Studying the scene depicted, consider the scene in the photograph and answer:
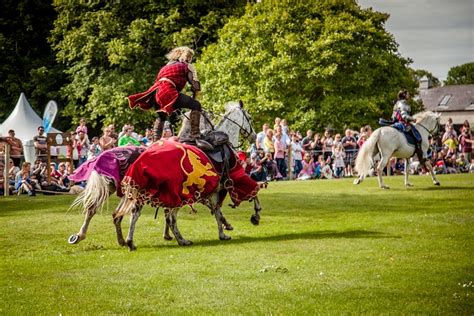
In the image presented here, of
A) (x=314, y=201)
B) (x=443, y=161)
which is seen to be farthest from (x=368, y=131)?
(x=314, y=201)

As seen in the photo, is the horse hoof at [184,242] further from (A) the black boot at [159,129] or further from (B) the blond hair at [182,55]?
(B) the blond hair at [182,55]

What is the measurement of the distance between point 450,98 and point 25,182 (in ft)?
277

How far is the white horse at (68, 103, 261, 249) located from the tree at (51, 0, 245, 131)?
30371 millimetres

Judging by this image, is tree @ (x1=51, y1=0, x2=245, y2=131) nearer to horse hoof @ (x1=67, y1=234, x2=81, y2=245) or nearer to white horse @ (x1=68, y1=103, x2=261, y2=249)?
white horse @ (x1=68, y1=103, x2=261, y2=249)

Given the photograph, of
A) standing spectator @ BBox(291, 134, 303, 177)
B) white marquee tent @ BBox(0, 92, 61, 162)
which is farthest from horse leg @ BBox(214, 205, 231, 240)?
white marquee tent @ BBox(0, 92, 61, 162)

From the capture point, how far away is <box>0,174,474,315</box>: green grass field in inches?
338

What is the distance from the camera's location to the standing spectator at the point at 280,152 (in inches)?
1142

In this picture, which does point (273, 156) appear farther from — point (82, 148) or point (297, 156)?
point (82, 148)

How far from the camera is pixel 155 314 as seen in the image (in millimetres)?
8172

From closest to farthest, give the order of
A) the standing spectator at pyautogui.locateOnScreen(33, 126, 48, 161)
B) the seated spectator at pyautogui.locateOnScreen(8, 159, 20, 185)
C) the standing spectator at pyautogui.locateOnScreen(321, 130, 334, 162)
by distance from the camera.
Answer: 1. the seated spectator at pyautogui.locateOnScreen(8, 159, 20, 185)
2. the standing spectator at pyautogui.locateOnScreen(33, 126, 48, 161)
3. the standing spectator at pyautogui.locateOnScreen(321, 130, 334, 162)

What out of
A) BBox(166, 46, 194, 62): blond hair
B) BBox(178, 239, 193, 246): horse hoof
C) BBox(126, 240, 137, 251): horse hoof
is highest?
BBox(166, 46, 194, 62): blond hair

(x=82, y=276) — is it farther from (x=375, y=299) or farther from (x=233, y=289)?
(x=375, y=299)

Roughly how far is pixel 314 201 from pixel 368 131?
45.9ft

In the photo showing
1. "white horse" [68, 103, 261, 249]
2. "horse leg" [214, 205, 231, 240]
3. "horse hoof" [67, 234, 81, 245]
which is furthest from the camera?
"horse leg" [214, 205, 231, 240]
